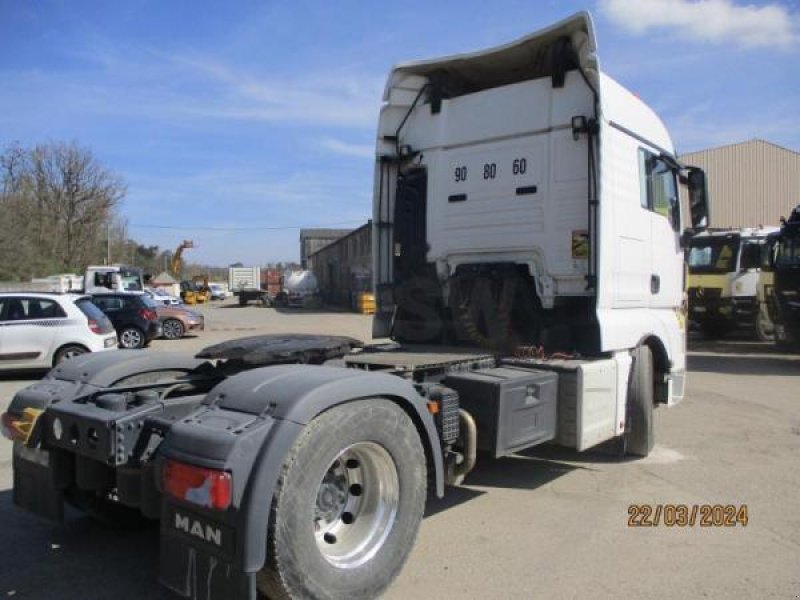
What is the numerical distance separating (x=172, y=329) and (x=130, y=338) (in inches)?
175

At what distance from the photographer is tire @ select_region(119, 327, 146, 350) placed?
17938 millimetres

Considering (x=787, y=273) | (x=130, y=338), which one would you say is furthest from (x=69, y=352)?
(x=787, y=273)

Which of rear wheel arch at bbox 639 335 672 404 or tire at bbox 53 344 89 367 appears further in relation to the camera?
tire at bbox 53 344 89 367

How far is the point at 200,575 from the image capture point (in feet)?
9.41

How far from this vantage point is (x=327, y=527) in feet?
11.6

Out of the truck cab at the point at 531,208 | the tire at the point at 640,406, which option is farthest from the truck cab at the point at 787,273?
the tire at the point at 640,406

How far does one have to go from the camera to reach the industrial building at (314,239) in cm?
8875

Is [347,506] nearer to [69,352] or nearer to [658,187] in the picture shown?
[658,187]

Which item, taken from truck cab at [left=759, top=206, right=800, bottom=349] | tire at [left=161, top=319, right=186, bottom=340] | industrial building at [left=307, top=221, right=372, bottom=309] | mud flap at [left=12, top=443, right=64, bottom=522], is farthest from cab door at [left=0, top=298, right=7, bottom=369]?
industrial building at [left=307, top=221, right=372, bottom=309]

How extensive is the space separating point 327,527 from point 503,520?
5.57ft

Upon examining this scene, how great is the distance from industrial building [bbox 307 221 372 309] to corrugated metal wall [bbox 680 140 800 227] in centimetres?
1809

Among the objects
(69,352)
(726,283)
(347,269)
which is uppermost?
(347,269)

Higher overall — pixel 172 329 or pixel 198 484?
pixel 198 484
